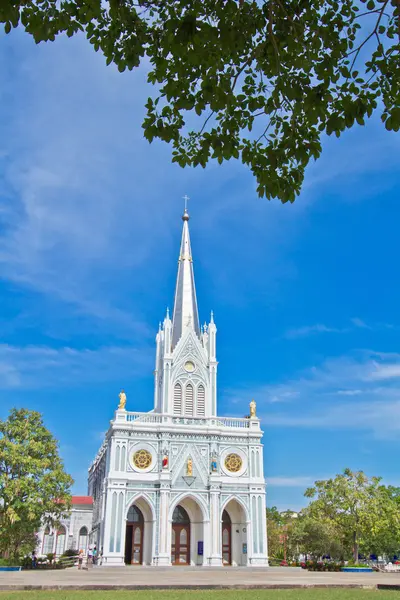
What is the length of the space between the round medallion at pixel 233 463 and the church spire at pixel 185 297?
10339 mm

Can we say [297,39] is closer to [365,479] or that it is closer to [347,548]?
[365,479]

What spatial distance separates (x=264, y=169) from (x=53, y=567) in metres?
36.3

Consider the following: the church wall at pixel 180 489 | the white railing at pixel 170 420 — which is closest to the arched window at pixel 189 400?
the white railing at pixel 170 420

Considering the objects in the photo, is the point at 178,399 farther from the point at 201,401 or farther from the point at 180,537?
the point at 180,537

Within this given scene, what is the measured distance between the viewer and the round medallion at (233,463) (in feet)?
140

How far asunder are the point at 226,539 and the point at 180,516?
160 inches

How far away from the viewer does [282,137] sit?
855cm

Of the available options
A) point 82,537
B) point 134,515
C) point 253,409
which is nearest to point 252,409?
point 253,409

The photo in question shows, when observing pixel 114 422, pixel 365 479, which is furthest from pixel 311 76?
pixel 365 479

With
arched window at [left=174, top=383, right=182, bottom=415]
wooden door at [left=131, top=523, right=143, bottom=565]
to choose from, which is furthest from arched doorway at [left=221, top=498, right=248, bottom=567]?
arched window at [left=174, top=383, right=182, bottom=415]

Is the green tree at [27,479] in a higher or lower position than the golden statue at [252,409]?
lower

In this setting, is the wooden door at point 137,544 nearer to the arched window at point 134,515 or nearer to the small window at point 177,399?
the arched window at point 134,515

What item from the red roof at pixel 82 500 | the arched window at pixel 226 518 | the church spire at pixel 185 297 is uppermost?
the church spire at pixel 185 297

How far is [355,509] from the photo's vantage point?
42.2 meters
